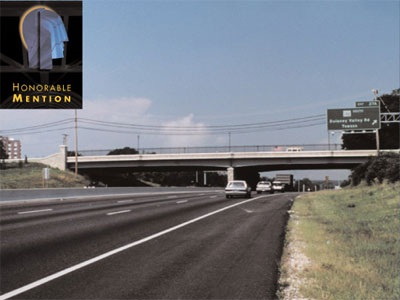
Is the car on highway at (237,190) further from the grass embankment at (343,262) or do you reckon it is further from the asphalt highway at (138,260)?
the grass embankment at (343,262)

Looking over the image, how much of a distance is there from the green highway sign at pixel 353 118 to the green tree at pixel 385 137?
1482 inches

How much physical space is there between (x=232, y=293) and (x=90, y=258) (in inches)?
147

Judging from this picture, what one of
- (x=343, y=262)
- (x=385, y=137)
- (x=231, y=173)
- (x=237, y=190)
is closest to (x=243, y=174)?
(x=231, y=173)

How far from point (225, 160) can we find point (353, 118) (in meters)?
27.8

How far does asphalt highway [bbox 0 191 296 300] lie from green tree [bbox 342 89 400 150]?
72654 millimetres

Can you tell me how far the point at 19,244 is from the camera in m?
9.83

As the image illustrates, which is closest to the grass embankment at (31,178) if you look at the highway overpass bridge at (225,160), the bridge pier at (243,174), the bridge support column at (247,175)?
the highway overpass bridge at (225,160)

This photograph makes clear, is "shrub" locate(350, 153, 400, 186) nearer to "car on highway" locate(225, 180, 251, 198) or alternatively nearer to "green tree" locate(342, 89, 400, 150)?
"car on highway" locate(225, 180, 251, 198)

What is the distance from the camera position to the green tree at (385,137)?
76812 millimetres

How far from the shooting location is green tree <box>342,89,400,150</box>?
252 ft

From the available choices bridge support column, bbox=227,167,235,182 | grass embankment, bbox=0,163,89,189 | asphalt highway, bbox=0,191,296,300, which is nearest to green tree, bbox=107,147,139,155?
grass embankment, bbox=0,163,89,189

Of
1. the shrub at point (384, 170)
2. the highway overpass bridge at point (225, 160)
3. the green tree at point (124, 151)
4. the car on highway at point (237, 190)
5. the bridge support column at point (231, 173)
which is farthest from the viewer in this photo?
the green tree at point (124, 151)

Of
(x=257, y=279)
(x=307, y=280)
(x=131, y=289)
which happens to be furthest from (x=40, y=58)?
(x=307, y=280)

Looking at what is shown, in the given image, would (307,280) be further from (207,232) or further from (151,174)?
(151,174)
